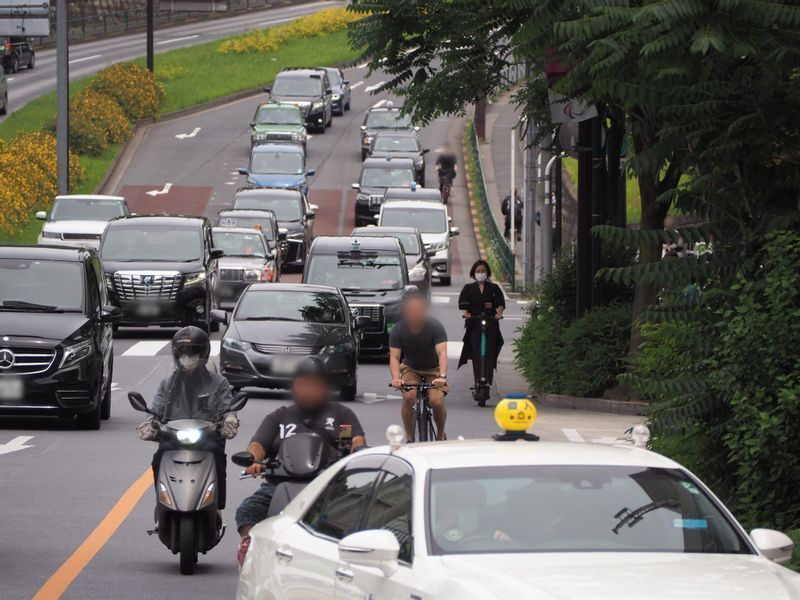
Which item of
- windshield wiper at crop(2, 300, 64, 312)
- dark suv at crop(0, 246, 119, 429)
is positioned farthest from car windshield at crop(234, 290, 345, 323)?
windshield wiper at crop(2, 300, 64, 312)

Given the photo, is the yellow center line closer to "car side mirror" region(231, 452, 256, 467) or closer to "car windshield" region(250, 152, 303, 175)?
"car side mirror" region(231, 452, 256, 467)

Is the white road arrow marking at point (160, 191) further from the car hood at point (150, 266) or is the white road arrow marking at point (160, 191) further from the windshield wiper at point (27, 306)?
the windshield wiper at point (27, 306)

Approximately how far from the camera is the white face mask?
39.0ft

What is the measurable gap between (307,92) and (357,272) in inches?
1674

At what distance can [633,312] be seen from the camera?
23797mm

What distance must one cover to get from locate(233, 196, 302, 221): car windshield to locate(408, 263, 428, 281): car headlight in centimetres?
1154

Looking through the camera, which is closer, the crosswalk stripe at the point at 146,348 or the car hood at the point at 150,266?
the crosswalk stripe at the point at 146,348

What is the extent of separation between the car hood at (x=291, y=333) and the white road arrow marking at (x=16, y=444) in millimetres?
5371

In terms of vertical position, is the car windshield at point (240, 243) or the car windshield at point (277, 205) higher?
Result: the car windshield at point (277, 205)

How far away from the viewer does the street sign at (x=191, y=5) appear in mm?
84000

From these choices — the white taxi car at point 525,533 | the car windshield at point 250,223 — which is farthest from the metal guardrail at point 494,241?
the white taxi car at point 525,533

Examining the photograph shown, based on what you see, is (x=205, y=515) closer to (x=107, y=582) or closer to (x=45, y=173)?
(x=107, y=582)

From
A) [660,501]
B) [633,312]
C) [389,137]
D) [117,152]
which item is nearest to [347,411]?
[660,501]

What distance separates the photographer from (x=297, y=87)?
7269 cm
